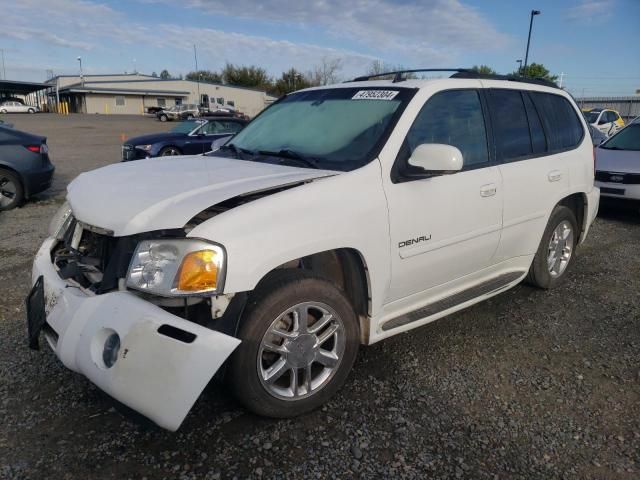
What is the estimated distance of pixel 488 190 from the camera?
3.41 m

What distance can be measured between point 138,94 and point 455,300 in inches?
2669

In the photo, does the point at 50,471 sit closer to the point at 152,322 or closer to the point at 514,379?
the point at 152,322

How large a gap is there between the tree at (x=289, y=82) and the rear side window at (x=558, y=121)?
6164 centimetres

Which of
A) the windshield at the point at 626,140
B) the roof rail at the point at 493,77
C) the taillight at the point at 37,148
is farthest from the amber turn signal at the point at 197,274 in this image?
the windshield at the point at 626,140

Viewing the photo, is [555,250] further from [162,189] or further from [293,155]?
[162,189]

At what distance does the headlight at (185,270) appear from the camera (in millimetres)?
2217

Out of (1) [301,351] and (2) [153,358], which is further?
(1) [301,351]

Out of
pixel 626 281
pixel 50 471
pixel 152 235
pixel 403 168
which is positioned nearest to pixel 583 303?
pixel 626 281

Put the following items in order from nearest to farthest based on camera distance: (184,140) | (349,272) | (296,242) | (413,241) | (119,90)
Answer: (296,242) < (349,272) < (413,241) < (184,140) < (119,90)

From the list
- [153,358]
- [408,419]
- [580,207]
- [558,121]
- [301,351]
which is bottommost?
[408,419]

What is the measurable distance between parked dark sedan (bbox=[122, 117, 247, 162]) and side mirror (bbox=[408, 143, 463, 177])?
899 cm

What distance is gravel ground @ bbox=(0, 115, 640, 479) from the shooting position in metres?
2.34

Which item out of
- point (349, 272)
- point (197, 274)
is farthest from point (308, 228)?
point (197, 274)

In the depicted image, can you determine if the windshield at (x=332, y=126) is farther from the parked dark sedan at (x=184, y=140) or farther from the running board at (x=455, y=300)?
the parked dark sedan at (x=184, y=140)
